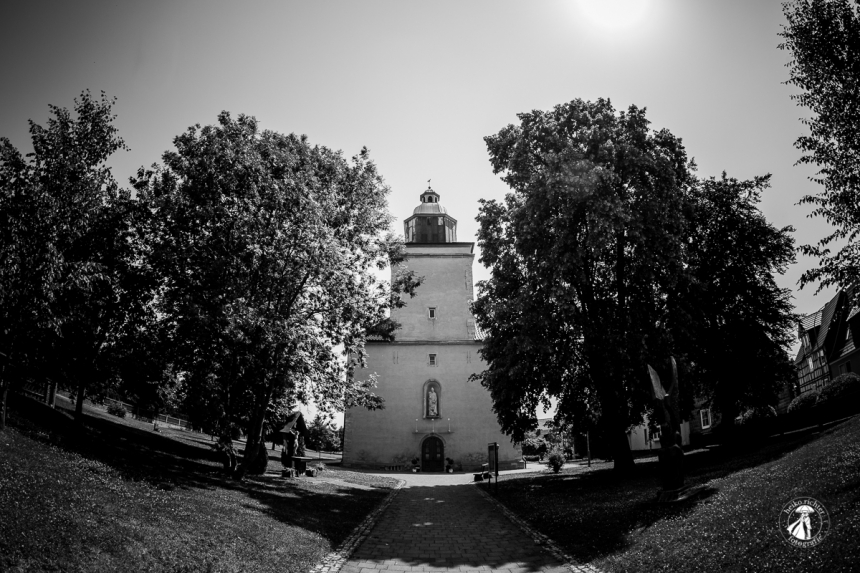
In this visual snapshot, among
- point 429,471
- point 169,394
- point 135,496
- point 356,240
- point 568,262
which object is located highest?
point 356,240

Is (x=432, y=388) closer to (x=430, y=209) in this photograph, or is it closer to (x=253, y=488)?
(x=430, y=209)

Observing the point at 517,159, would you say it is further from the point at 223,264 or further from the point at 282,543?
the point at 282,543

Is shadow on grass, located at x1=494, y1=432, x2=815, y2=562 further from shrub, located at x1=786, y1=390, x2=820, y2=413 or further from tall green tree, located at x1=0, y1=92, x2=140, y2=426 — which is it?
tall green tree, located at x1=0, y1=92, x2=140, y2=426

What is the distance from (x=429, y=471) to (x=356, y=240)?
22606 millimetres

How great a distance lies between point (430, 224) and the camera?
4431 cm

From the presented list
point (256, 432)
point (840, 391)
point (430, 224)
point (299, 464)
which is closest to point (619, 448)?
point (840, 391)

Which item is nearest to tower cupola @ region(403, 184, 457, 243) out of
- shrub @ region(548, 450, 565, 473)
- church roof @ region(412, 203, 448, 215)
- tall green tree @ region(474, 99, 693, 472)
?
church roof @ region(412, 203, 448, 215)

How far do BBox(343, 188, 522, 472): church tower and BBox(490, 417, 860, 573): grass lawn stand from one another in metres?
23.6

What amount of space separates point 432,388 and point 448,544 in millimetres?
28664

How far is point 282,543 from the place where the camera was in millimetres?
10094

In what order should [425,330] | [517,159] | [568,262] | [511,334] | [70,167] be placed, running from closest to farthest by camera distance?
[70,167]
[568,262]
[517,159]
[511,334]
[425,330]

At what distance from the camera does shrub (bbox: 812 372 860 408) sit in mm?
22703

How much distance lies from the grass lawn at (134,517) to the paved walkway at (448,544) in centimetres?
94

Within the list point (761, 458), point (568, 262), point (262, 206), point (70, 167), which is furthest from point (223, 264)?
point (761, 458)
